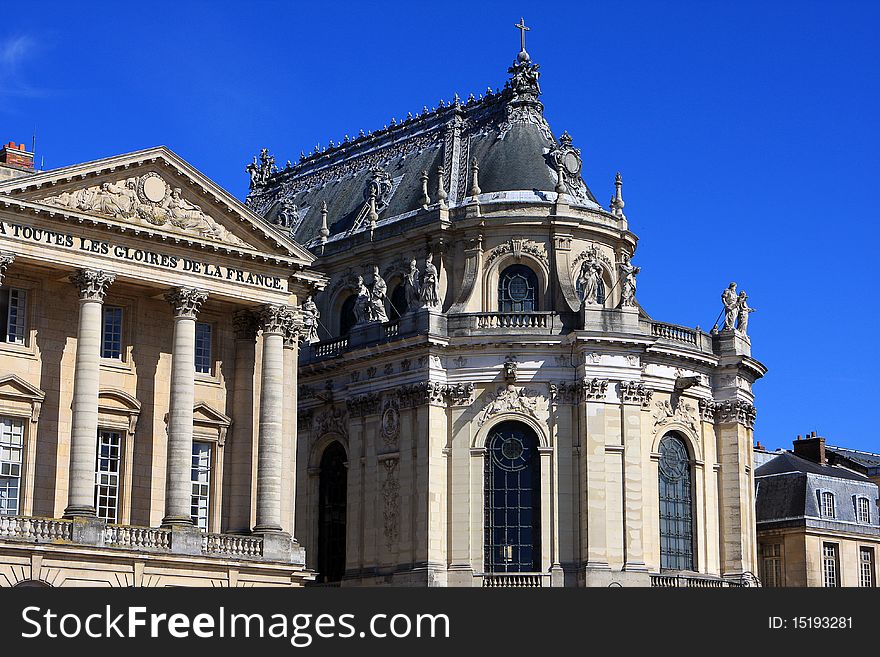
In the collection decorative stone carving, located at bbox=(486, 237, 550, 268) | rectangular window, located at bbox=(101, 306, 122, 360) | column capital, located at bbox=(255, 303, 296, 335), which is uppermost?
decorative stone carving, located at bbox=(486, 237, 550, 268)

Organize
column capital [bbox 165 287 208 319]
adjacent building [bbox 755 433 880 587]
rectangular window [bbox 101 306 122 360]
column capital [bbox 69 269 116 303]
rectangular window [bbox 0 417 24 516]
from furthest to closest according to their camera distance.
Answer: adjacent building [bbox 755 433 880 587], rectangular window [bbox 101 306 122 360], column capital [bbox 165 287 208 319], column capital [bbox 69 269 116 303], rectangular window [bbox 0 417 24 516]

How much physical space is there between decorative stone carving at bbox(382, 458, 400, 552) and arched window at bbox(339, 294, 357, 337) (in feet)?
24.1

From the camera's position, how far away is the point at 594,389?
5416 centimetres

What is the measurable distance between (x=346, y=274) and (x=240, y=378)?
13.8m

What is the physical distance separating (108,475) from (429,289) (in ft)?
46.4

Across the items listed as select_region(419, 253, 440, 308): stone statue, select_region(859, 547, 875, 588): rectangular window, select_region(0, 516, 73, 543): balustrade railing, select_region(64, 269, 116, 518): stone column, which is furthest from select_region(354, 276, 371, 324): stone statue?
select_region(859, 547, 875, 588): rectangular window

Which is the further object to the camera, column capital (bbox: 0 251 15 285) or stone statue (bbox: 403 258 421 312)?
stone statue (bbox: 403 258 421 312)

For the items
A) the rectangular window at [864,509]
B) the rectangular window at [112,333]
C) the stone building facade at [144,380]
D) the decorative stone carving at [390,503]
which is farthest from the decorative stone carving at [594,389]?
the rectangular window at [864,509]

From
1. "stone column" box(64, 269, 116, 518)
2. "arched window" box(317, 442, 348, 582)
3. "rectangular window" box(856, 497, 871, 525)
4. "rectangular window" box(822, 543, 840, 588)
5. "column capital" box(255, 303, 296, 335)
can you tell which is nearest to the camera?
"stone column" box(64, 269, 116, 518)

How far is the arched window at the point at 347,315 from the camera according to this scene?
6184 centimetres

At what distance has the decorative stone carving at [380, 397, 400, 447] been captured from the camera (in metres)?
56.2

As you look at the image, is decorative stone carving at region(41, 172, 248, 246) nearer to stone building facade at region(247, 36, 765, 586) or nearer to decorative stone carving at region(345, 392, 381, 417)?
stone building facade at region(247, 36, 765, 586)
